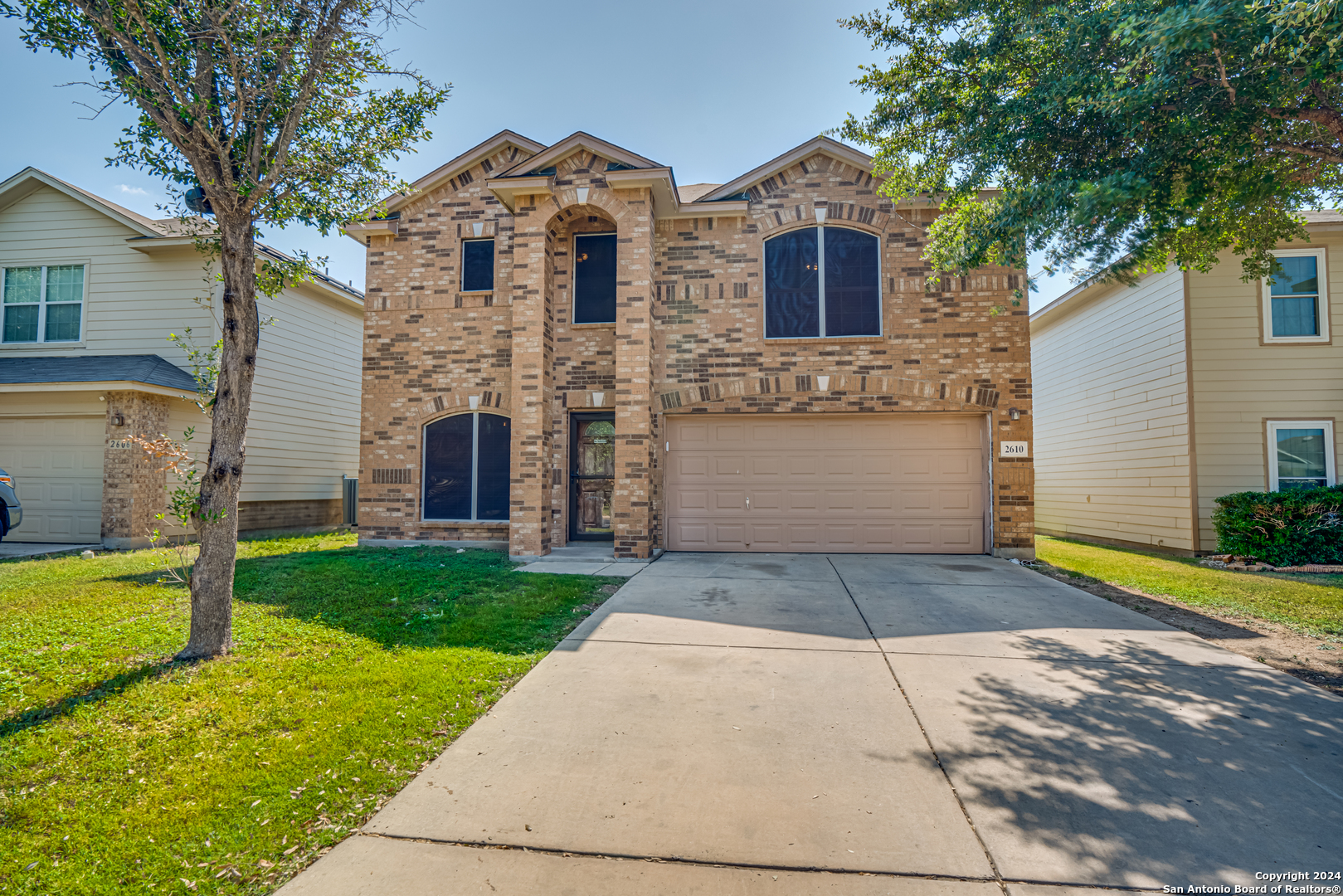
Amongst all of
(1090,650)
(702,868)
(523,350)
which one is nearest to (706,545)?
(523,350)

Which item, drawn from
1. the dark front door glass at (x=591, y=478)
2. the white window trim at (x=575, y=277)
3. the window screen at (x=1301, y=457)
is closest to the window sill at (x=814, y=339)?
the white window trim at (x=575, y=277)

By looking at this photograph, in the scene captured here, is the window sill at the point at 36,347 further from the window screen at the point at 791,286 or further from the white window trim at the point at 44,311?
the window screen at the point at 791,286

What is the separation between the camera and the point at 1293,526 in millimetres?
9469

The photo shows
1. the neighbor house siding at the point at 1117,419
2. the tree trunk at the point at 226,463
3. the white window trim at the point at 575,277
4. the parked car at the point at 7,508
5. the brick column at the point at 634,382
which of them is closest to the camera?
the tree trunk at the point at 226,463

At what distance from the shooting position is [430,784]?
3088 mm

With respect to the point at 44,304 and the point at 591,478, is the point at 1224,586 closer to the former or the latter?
the point at 591,478

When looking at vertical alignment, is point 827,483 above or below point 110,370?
below

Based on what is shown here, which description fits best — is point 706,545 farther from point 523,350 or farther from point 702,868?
point 702,868

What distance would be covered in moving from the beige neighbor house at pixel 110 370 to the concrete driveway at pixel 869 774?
9.18 metres

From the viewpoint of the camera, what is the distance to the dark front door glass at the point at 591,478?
11086 mm

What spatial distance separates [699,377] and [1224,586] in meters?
8.06

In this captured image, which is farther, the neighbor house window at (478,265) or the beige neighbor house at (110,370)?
the neighbor house window at (478,265)

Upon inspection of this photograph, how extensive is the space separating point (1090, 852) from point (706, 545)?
8292 mm

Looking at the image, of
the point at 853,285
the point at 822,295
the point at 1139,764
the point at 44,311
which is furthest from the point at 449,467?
the point at 1139,764
